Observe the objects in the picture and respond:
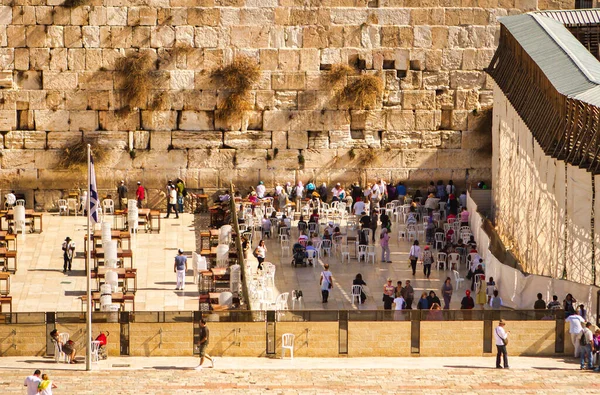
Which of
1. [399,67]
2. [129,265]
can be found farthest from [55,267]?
[399,67]

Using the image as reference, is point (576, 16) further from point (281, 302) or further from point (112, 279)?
point (112, 279)

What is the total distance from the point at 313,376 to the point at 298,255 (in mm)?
9985

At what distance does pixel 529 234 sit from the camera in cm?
4300

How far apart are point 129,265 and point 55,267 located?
1906mm

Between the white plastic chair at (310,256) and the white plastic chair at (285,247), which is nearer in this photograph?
the white plastic chair at (310,256)

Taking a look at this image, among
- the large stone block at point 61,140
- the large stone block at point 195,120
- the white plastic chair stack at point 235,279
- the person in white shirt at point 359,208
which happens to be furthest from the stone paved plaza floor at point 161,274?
the large stone block at point 195,120

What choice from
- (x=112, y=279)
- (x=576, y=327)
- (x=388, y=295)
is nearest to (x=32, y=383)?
(x=112, y=279)

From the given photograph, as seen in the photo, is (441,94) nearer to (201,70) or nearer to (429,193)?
(429,193)

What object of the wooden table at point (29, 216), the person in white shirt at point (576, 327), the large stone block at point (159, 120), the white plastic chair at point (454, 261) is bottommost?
the person in white shirt at point (576, 327)

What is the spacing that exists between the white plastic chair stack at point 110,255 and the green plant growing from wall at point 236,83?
35.0 feet

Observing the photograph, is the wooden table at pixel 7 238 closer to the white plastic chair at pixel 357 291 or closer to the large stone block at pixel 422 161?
the white plastic chair at pixel 357 291

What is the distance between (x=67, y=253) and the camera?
43.6 m

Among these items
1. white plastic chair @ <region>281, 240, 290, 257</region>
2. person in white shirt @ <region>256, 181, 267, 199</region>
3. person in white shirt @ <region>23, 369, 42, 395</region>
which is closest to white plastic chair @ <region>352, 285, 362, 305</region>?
white plastic chair @ <region>281, 240, 290, 257</region>

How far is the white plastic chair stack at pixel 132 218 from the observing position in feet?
157
